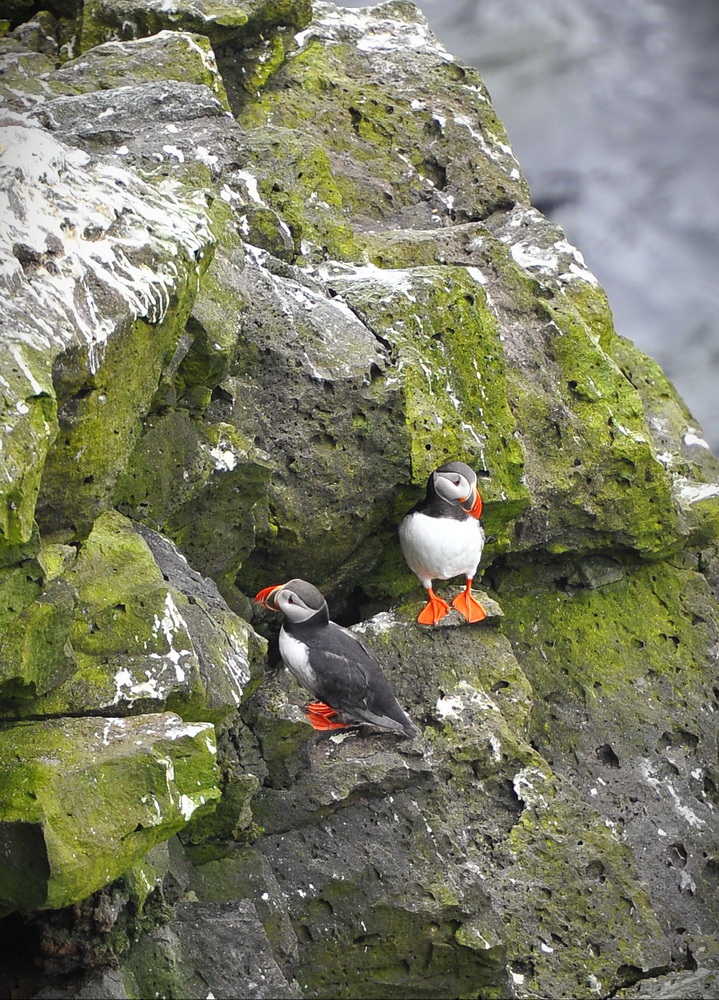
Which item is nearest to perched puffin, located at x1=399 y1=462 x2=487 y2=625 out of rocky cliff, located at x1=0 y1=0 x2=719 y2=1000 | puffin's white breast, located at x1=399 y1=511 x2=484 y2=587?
puffin's white breast, located at x1=399 y1=511 x2=484 y2=587

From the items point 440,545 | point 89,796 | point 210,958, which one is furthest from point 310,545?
point 89,796

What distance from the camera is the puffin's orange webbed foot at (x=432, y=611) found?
198 inches

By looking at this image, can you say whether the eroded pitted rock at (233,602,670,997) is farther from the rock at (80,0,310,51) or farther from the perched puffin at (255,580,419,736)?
the rock at (80,0,310,51)

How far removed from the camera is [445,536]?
186 inches

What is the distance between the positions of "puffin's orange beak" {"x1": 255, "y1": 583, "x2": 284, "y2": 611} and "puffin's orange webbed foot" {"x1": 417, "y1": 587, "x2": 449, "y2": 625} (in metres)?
0.77

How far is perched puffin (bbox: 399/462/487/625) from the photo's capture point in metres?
4.76

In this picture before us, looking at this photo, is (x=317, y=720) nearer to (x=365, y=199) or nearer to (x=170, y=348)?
(x=170, y=348)

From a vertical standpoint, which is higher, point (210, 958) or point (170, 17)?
point (170, 17)

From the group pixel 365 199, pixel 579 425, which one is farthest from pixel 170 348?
pixel 365 199

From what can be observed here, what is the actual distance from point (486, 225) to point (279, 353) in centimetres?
245

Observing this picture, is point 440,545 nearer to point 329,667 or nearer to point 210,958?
point 329,667

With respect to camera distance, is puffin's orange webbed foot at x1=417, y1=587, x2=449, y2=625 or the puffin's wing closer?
the puffin's wing

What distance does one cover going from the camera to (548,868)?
4543 millimetres

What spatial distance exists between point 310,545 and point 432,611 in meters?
0.68
